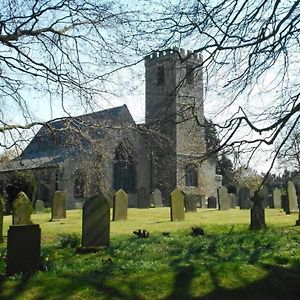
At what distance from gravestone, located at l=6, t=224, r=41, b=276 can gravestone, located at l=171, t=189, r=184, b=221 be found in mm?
9852

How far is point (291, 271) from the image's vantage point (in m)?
7.15

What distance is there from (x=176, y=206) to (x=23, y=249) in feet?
33.5

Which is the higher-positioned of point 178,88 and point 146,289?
point 178,88

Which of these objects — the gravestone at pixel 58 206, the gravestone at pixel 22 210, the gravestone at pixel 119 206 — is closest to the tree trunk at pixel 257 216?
the gravestone at pixel 119 206

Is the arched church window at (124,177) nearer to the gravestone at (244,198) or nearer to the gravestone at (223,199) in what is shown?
the gravestone at (244,198)

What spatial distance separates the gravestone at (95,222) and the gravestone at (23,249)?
2433mm

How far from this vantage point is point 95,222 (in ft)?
31.6

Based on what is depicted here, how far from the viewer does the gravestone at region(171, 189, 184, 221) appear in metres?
16.6

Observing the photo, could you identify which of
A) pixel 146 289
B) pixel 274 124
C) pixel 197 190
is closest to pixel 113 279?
pixel 146 289

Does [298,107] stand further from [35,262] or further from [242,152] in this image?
[35,262]

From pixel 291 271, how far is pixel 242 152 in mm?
2172

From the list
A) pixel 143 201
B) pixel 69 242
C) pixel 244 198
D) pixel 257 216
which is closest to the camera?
A: pixel 69 242

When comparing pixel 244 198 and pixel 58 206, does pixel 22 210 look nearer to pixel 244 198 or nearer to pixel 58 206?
pixel 58 206

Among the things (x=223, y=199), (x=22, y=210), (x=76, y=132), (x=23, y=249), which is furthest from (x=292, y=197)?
(x=23, y=249)
